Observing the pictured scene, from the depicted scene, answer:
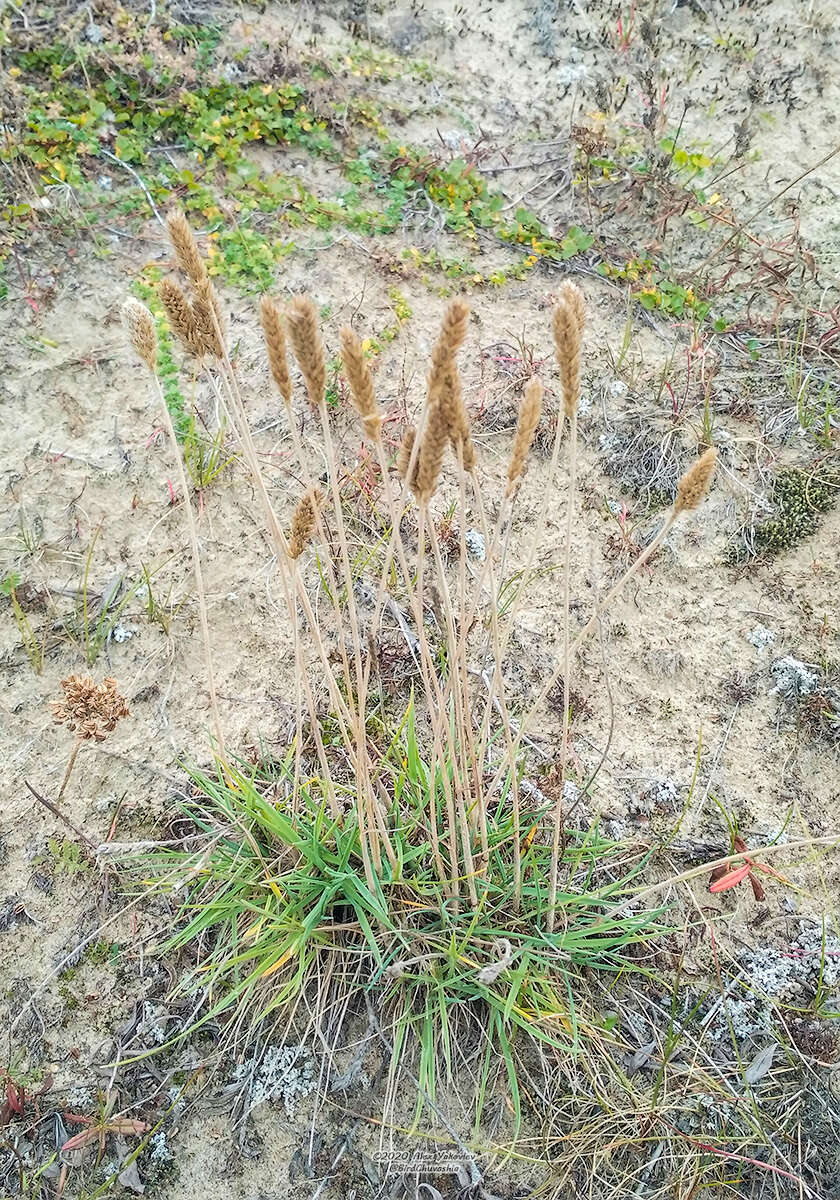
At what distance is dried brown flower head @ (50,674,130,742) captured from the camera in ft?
7.09

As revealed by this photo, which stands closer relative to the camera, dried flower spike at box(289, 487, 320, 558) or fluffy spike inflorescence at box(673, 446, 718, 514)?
fluffy spike inflorescence at box(673, 446, 718, 514)

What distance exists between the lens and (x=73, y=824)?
2541mm

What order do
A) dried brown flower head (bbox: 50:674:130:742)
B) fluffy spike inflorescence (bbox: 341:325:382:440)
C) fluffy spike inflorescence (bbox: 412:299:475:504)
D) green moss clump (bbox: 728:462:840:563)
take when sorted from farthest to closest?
green moss clump (bbox: 728:462:840:563)
dried brown flower head (bbox: 50:674:130:742)
fluffy spike inflorescence (bbox: 341:325:382:440)
fluffy spike inflorescence (bbox: 412:299:475:504)

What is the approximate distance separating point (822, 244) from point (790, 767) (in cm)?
271

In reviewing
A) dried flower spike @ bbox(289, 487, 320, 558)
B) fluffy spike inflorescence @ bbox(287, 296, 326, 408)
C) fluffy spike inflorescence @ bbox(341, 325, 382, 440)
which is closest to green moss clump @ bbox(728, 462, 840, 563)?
dried flower spike @ bbox(289, 487, 320, 558)

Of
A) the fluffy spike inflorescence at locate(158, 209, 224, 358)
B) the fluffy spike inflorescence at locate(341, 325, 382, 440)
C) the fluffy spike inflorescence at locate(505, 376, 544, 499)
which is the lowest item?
the fluffy spike inflorescence at locate(505, 376, 544, 499)

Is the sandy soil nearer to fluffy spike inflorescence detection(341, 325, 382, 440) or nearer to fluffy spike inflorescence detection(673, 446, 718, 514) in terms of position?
fluffy spike inflorescence detection(673, 446, 718, 514)

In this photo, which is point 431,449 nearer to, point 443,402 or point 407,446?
point 443,402

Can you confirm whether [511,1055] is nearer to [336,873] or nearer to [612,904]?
[612,904]

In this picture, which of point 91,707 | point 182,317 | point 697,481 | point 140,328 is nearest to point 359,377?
point 182,317

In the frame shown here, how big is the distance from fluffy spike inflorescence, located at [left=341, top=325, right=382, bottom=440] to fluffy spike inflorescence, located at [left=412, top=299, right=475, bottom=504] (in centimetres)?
11

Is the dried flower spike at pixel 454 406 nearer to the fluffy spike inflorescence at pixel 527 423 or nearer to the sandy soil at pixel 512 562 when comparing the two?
the fluffy spike inflorescence at pixel 527 423

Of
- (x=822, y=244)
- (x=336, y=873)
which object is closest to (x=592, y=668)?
(x=336, y=873)

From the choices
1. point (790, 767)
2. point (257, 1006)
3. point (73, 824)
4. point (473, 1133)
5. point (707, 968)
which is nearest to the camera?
point (473, 1133)
